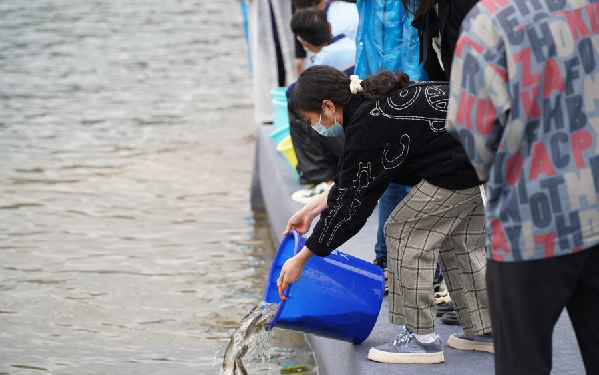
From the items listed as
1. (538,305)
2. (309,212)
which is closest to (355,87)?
(309,212)

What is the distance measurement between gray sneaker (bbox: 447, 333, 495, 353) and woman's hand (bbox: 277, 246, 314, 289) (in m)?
0.73

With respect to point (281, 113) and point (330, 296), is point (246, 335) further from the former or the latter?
point (281, 113)

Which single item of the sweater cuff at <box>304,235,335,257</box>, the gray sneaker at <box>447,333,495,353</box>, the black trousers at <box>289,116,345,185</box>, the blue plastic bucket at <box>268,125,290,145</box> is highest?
the sweater cuff at <box>304,235,335,257</box>

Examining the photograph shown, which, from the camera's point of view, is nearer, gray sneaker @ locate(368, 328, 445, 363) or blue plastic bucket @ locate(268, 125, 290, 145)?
gray sneaker @ locate(368, 328, 445, 363)

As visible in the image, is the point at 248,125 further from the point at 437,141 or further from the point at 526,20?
the point at 526,20

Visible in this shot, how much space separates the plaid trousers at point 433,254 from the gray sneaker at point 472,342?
32 mm

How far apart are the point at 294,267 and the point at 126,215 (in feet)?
14.9

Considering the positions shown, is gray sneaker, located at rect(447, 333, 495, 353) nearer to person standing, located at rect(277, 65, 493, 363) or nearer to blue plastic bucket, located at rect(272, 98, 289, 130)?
person standing, located at rect(277, 65, 493, 363)

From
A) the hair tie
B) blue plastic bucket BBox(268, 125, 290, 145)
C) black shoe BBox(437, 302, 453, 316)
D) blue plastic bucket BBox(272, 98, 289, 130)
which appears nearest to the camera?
the hair tie

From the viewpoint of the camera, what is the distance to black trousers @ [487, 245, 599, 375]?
7.72 feet

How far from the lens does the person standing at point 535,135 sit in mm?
2301

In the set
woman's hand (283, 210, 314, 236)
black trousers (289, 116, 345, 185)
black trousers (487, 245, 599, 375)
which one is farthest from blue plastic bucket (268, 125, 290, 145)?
black trousers (487, 245, 599, 375)

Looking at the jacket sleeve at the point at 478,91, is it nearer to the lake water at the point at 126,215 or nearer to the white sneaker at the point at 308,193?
the lake water at the point at 126,215

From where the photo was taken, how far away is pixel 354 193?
10.6ft
